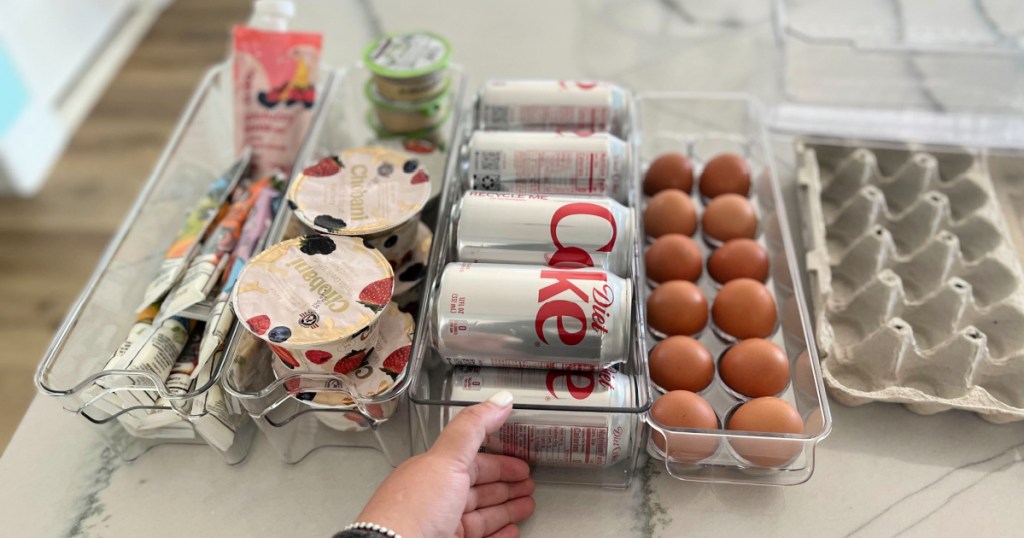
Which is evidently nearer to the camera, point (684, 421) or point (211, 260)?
point (684, 421)

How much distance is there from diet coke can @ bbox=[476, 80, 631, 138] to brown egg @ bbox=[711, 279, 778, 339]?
288 millimetres

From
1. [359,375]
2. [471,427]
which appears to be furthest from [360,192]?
[471,427]

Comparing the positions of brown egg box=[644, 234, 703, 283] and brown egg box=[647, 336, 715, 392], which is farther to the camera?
brown egg box=[644, 234, 703, 283]

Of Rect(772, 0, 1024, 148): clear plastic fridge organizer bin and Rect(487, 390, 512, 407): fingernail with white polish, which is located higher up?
Rect(772, 0, 1024, 148): clear plastic fridge organizer bin

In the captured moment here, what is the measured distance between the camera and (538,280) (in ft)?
2.56

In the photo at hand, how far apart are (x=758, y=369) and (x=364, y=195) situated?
515 mm

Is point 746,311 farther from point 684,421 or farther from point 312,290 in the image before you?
point 312,290

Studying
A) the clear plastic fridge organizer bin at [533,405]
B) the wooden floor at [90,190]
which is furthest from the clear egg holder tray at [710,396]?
the wooden floor at [90,190]

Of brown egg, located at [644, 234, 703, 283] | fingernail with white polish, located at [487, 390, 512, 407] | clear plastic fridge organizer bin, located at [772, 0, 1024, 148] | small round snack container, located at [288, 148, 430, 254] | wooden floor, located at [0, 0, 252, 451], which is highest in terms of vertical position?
clear plastic fridge organizer bin, located at [772, 0, 1024, 148]

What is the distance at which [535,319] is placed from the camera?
2.50ft

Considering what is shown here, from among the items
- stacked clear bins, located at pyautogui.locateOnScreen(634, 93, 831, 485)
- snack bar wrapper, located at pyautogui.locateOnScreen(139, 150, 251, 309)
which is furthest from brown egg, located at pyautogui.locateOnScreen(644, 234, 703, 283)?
snack bar wrapper, located at pyautogui.locateOnScreen(139, 150, 251, 309)

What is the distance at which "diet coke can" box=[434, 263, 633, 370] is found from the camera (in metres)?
0.76

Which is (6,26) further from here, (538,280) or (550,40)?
(538,280)

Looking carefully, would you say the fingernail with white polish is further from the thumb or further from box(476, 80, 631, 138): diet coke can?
box(476, 80, 631, 138): diet coke can
